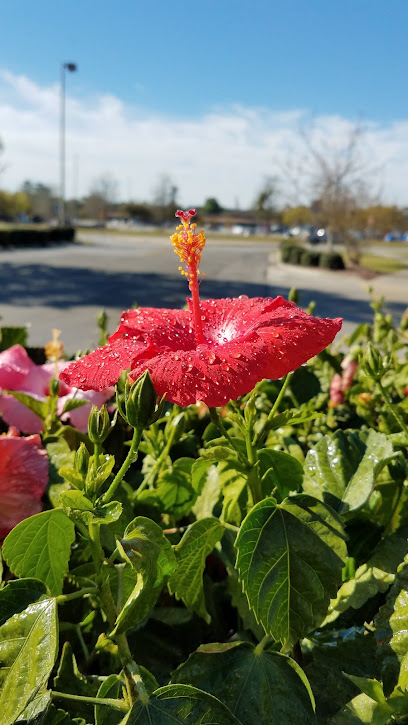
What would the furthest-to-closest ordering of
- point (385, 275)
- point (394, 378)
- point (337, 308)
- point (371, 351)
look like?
1. point (385, 275)
2. point (337, 308)
3. point (394, 378)
4. point (371, 351)

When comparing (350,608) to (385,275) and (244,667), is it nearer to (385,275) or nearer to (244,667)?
(244,667)

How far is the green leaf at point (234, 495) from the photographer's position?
28.3 inches

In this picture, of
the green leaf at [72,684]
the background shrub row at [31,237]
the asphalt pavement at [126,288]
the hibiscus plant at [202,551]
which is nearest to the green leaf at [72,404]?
the hibiscus plant at [202,551]

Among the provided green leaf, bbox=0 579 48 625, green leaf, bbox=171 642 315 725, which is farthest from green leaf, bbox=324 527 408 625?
green leaf, bbox=0 579 48 625

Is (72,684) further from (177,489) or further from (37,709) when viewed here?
(177,489)

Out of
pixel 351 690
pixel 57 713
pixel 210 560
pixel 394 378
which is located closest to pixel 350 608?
pixel 351 690

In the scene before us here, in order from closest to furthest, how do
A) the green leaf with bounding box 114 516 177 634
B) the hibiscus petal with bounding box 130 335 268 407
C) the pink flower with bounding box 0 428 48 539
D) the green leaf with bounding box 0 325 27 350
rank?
1. the green leaf with bounding box 114 516 177 634
2. the hibiscus petal with bounding box 130 335 268 407
3. the pink flower with bounding box 0 428 48 539
4. the green leaf with bounding box 0 325 27 350

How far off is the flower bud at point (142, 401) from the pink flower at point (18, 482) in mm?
200

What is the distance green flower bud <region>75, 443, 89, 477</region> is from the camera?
1.90 feet

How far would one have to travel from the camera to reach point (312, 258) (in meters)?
20.0

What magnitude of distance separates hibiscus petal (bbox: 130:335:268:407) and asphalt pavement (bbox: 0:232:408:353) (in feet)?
20.5

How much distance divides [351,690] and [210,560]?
291 millimetres

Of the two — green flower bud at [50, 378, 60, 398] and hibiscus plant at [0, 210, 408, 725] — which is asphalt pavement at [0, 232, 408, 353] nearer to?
green flower bud at [50, 378, 60, 398]

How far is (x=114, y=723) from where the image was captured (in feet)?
1.71
